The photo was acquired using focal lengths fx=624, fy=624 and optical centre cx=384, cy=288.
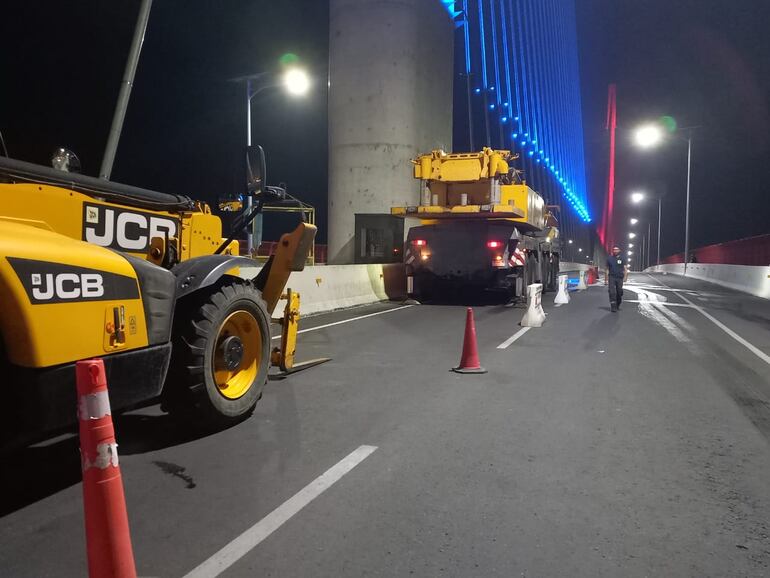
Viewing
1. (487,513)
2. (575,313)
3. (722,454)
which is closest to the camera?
(487,513)

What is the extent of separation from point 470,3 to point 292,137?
16019 mm

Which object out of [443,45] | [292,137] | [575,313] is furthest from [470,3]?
[575,313]

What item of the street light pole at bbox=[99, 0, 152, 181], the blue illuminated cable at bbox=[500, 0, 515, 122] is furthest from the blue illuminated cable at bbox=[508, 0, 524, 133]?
the street light pole at bbox=[99, 0, 152, 181]

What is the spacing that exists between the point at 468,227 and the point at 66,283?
14471 millimetres

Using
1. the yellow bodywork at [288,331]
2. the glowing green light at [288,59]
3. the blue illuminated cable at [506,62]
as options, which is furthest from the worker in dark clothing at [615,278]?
the blue illuminated cable at [506,62]

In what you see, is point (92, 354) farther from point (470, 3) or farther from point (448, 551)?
point (470, 3)

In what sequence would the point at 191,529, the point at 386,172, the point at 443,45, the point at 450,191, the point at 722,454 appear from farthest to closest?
the point at 443,45, the point at 386,172, the point at 450,191, the point at 722,454, the point at 191,529

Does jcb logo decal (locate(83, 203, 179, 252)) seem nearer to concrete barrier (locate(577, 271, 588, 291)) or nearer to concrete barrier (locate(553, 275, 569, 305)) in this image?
concrete barrier (locate(553, 275, 569, 305))


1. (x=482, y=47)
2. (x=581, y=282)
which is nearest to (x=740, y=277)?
(x=581, y=282)

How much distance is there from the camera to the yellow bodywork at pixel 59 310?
2.82 m

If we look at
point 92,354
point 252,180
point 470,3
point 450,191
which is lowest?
point 92,354

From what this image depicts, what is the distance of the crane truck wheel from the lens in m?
4.32

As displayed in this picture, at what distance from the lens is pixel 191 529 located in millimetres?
3088

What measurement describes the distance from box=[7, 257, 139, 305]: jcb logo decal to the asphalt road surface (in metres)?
1.15
